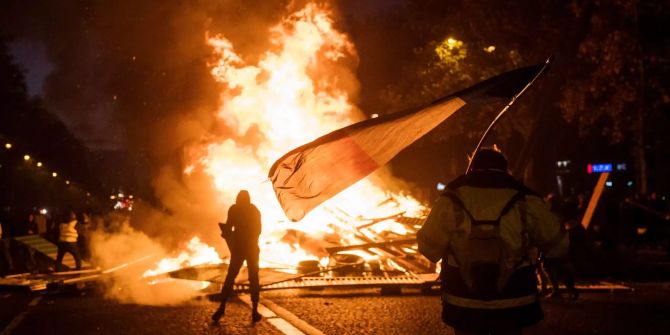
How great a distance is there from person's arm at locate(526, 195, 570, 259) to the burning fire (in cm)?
989

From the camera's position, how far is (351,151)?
4738mm

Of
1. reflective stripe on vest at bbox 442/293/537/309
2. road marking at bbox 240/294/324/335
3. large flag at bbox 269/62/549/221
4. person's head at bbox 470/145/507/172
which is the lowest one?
road marking at bbox 240/294/324/335

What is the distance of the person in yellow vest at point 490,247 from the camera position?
351cm

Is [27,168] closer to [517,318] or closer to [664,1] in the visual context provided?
[664,1]

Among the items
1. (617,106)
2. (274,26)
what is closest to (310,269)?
(274,26)

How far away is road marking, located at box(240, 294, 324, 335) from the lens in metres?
7.00

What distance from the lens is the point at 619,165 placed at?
39688 mm

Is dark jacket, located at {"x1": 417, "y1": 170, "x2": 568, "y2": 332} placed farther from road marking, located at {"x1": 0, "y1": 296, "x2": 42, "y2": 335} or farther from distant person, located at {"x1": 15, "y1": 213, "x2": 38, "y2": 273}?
distant person, located at {"x1": 15, "y1": 213, "x2": 38, "y2": 273}

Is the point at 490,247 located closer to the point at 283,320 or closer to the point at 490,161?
the point at 490,161

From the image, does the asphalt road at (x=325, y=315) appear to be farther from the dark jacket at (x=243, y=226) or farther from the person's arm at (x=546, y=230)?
the person's arm at (x=546, y=230)

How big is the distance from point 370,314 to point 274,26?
1021 centimetres

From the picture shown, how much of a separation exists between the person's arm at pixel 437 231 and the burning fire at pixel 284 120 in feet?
32.1

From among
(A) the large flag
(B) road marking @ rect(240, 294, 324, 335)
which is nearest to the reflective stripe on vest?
(A) the large flag

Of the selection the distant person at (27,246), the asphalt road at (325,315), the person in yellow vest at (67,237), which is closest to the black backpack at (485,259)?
the asphalt road at (325,315)
